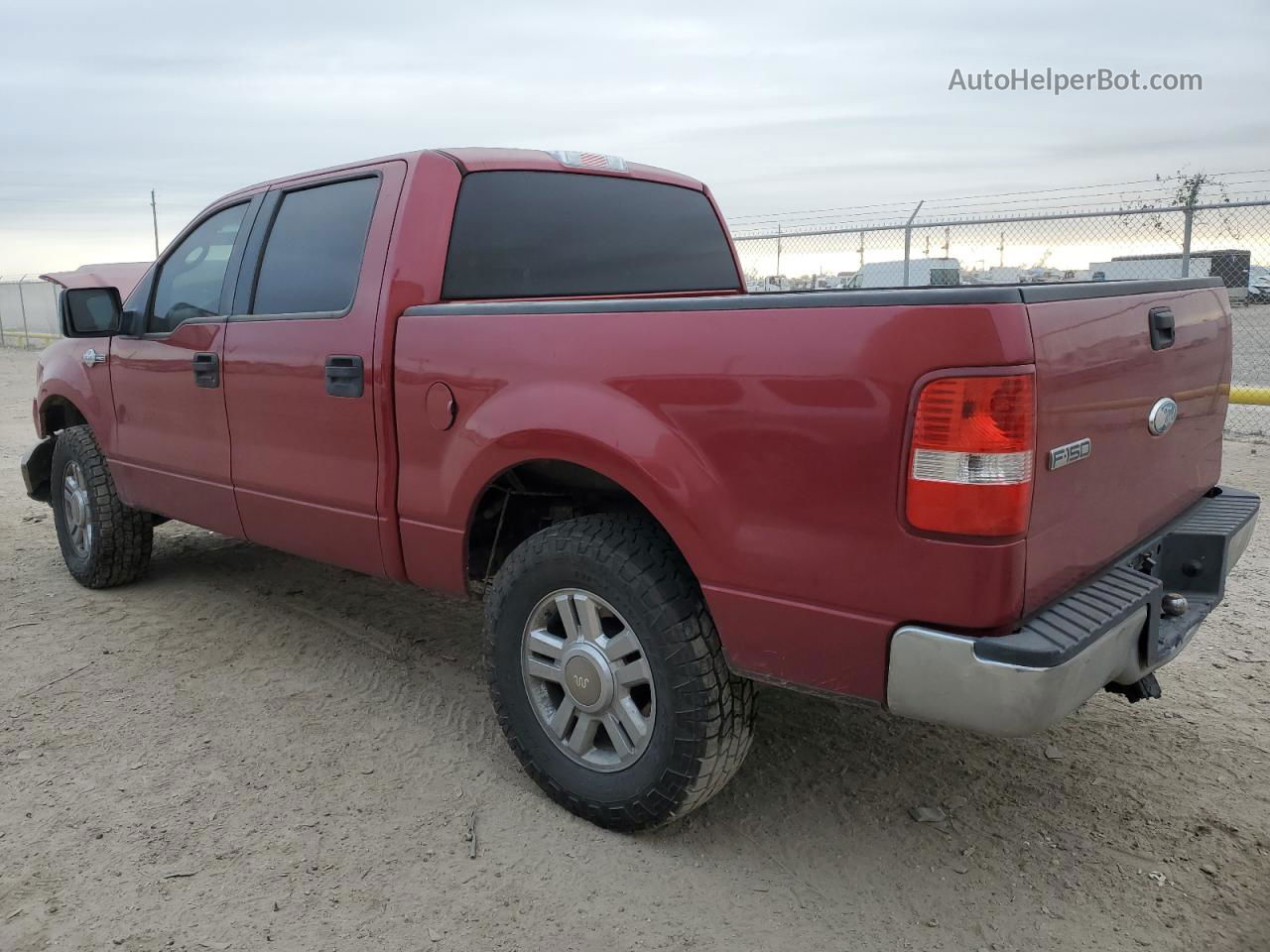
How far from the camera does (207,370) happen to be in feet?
13.3

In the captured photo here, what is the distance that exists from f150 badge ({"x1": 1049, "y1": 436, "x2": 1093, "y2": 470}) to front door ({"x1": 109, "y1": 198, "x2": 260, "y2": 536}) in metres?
3.14

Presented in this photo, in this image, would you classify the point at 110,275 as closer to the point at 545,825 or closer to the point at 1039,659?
the point at 545,825

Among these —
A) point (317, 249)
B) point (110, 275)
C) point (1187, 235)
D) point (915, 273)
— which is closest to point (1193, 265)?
point (1187, 235)

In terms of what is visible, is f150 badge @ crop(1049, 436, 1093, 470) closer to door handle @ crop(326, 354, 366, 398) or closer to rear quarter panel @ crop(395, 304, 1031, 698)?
rear quarter panel @ crop(395, 304, 1031, 698)

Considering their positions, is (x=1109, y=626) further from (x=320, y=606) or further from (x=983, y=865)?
(x=320, y=606)

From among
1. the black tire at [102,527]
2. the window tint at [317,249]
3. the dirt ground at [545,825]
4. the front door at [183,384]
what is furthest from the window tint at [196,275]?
the dirt ground at [545,825]

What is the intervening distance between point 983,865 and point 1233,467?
19.3 feet

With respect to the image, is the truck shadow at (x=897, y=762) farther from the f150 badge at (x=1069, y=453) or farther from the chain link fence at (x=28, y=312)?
the chain link fence at (x=28, y=312)

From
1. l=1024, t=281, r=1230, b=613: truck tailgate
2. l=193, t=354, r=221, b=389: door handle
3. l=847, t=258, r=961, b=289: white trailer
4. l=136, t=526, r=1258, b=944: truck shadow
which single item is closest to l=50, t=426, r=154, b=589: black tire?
l=193, t=354, r=221, b=389: door handle

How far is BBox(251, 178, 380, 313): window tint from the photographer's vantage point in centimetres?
352

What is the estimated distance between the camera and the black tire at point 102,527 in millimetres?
4977

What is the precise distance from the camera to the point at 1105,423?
2.38 m

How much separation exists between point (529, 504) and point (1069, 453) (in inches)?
68.6

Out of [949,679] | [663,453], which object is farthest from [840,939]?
[663,453]
